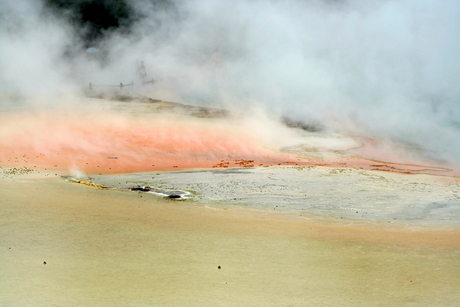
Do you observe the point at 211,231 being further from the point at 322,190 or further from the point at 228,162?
the point at 228,162

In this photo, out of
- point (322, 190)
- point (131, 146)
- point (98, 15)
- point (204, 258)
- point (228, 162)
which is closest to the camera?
point (204, 258)

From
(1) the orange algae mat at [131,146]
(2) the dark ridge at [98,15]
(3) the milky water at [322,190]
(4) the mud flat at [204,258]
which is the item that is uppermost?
(2) the dark ridge at [98,15]

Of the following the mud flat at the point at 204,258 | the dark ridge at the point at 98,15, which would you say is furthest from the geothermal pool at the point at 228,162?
the dark ridge at the point at 98,15

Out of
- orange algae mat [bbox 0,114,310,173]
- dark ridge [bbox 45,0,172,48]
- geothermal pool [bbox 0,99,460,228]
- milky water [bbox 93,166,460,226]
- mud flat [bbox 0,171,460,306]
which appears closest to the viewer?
mud flat [bbox 0,171,460,306]

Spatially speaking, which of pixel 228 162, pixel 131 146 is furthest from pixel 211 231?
pixel 131 146

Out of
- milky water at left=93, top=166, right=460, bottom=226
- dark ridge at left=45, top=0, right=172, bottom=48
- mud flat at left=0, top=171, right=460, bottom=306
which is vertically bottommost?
mud flat at left=0, top=171, right=460, bottom=306

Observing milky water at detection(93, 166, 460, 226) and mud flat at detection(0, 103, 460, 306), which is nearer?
mud flat at detection(0, 103, 460, 306)

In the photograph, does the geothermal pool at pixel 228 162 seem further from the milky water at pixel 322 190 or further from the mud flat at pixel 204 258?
the mud flat at pixel 204 258

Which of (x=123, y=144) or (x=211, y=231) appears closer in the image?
(x=211, y=231)

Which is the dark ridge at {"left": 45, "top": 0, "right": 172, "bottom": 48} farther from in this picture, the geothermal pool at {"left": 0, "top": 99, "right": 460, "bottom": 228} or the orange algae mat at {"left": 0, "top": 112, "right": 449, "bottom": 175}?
the orange algae mat at {"left": 0, "top": 112, "right": 449, "bottom": 175}

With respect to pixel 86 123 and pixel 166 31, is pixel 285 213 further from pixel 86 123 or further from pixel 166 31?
pixel 166 31

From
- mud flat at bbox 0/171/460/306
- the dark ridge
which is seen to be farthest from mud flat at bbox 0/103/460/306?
the dark ridge

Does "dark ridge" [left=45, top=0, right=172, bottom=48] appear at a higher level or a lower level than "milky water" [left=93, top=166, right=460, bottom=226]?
higher
